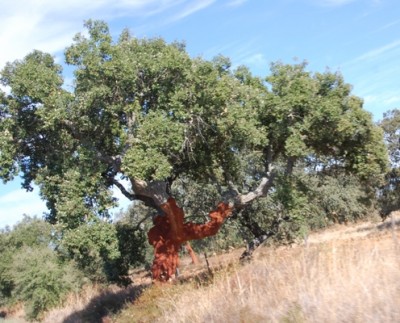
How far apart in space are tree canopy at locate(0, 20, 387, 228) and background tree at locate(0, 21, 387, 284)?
0.14 feet

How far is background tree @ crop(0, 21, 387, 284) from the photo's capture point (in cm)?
1523

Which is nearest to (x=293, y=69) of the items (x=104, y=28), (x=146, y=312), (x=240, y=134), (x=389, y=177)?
(x=240, y=134)

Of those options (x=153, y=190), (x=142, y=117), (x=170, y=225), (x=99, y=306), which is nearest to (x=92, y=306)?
(x=99, y=306)

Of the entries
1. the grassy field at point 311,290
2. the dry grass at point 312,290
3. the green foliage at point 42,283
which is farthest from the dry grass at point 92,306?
the dry grass at point 312,290

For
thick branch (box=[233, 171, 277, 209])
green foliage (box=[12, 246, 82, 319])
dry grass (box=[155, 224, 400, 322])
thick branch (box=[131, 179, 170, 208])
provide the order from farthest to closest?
green foliage (box=[12, 246, 82, 319]), thick branch (box=[233, 171, 277, 209]), thick branch (box=[131, 179, 170, 208]), dry grass (box=[155, 224, 400, 322])

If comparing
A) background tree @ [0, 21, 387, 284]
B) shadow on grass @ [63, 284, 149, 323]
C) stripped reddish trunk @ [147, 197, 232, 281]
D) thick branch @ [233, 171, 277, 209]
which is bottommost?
shadow on grass @ [63, 284, 149, 323]

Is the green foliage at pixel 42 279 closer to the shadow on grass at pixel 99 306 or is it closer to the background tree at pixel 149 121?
the shadow on grass at pixel 99 306

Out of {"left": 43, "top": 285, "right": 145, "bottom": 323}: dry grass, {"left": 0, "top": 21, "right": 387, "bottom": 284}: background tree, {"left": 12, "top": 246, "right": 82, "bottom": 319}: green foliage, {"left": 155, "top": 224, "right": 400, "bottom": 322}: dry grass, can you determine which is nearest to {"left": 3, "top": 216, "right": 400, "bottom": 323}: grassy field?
{"left": 155, "top": 224, "right": 400, "bottom": 322}: dry grass

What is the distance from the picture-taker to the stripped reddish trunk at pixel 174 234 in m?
18.1

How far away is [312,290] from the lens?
6.77 metres

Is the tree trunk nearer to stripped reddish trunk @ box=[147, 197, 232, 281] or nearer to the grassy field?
stripped reddish trunk @ box=[147, 197, 232, 281]

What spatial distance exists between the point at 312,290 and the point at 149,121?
9585 millimetres

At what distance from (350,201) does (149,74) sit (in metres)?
38.9

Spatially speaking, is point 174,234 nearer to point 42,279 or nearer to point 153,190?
point 153,190
